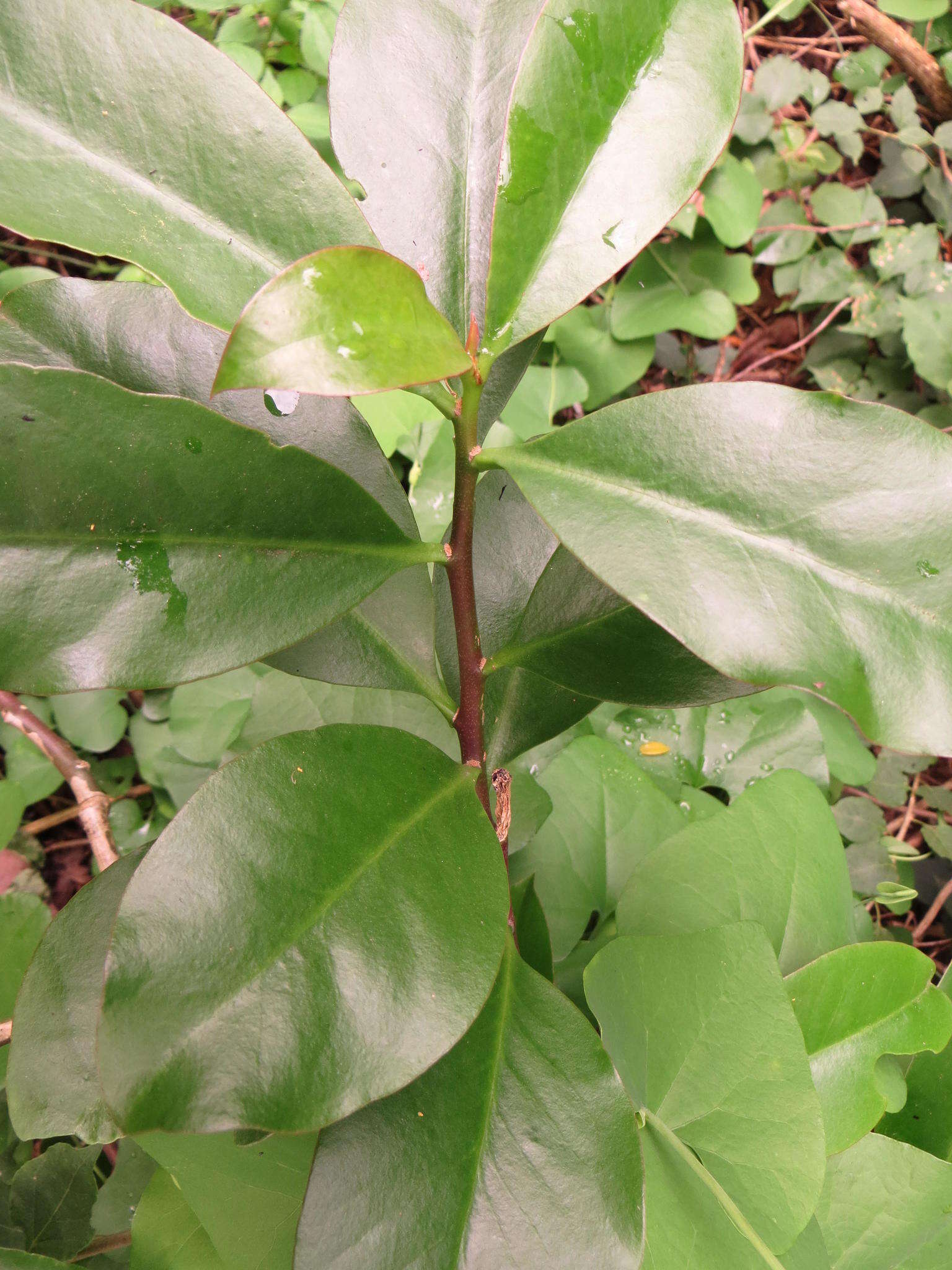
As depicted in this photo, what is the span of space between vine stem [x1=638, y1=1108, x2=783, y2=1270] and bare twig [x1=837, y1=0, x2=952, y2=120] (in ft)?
6.93

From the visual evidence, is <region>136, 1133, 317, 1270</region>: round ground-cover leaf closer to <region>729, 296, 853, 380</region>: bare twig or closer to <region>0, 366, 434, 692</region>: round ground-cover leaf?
<region>0, 366, 434, 692</region>: round ground-cover leaf

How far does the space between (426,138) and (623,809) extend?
75cm

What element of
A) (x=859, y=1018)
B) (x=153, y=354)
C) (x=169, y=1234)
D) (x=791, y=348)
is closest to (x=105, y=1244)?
(x=169, y=1234)

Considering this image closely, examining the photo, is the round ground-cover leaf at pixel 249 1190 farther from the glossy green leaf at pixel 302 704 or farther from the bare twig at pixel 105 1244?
the glossy green leaf at pixel 302 704

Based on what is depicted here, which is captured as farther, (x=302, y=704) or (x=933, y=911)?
(x=933, y=911)

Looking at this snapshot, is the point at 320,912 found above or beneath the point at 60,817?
above

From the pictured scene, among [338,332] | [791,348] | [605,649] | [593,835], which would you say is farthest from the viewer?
[791,348]

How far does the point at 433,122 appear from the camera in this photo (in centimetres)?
63

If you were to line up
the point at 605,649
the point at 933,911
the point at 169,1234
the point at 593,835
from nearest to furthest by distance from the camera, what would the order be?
the point at 605,649 < the point at 169,1234 < the point at 593,835 < the point at 933,911

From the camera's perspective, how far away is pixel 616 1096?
0.65 metres

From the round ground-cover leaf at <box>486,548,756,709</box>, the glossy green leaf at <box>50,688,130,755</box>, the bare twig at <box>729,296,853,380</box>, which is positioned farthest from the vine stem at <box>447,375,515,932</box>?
the bare twig at <box>729,296,853,380</box>

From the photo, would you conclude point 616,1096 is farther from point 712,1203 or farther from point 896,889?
point 896,889

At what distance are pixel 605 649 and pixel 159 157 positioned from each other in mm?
456

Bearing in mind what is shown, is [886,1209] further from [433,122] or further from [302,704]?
[433,122]
